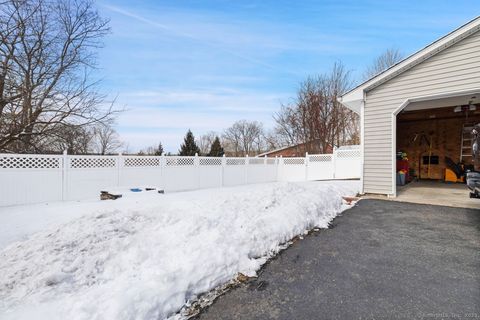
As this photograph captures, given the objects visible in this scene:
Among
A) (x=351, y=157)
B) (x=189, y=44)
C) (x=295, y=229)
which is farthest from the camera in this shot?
(x=351, y=157)

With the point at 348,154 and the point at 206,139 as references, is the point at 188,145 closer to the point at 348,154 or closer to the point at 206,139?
the point at 348,154

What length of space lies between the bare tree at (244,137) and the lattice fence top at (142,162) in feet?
123

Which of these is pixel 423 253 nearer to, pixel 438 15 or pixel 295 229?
pixel 295 229

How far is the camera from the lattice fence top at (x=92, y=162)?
7145 mm

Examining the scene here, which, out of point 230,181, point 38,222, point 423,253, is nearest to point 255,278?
point 423,253

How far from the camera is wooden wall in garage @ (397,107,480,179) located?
9805mm

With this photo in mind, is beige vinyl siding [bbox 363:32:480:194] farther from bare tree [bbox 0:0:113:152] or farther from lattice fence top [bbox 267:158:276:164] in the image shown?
bare tree [bbox 0:0:113:152]

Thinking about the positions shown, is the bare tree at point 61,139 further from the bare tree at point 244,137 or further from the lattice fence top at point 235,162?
the bare tree at point 244,137

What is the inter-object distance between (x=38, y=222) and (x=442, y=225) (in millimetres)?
7570

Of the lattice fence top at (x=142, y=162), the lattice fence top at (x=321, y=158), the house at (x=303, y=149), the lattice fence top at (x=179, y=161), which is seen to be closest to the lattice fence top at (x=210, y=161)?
the lattice fence top at (x=179, y=161)

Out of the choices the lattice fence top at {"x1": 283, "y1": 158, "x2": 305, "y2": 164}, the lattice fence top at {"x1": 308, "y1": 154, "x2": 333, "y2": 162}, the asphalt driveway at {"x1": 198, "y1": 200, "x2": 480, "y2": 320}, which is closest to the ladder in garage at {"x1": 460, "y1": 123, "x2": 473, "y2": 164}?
the lattice fence top at {"x1": 308, "y1": 154, "x2": 333, "y2": 162}

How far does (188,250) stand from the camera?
2717mm

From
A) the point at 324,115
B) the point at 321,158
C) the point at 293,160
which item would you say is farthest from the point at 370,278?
the point at 324,115

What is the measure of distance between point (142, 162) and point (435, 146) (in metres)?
12.3
